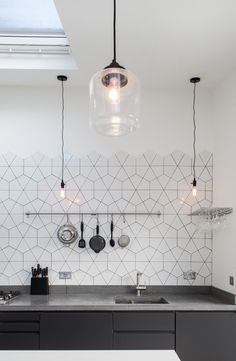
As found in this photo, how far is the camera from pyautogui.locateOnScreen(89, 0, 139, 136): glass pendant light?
1.57 m

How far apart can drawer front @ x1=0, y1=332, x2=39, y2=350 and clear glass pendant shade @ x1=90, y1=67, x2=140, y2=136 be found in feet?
6.70

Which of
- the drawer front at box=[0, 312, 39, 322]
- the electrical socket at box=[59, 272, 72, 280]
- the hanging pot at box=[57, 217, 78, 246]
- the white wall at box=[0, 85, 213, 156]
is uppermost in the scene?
the white wall at box=[0, 85, 213, 156]

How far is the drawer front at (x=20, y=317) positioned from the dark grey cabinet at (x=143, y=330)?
65 cm

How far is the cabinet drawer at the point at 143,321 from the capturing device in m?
2.96

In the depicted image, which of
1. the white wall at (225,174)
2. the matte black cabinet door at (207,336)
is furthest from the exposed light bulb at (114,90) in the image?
the matte black cabinet door at (207,336)

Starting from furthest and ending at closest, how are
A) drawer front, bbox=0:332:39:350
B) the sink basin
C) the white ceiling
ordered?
the sink basin, drawer front, bbox=0:332:39:350, the white ceiling

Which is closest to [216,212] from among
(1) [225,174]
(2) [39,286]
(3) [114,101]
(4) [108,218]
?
(1) [225,174]

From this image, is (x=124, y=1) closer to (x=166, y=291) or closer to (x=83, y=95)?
(x=83, y=95)

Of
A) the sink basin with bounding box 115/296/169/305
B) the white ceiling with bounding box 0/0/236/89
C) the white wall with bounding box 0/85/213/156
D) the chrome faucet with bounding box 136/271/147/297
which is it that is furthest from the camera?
the white wall with bounding box 0/85/213/156

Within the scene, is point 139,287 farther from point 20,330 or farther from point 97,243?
point 20,330

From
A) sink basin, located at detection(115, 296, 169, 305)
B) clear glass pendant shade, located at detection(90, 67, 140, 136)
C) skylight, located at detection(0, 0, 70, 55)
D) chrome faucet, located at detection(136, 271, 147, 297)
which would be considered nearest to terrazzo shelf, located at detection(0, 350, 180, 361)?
clear glass pendant shade, located at detection(90, 67, 140, 136)

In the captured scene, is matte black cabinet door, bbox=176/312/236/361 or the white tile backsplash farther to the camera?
the white tile backsplash

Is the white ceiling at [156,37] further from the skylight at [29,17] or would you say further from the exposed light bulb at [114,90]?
the exposed light bulb at [114,90]

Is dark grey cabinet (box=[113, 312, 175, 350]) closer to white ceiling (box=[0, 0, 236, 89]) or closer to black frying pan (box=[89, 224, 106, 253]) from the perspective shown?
black frying pan (box=[89, 224, 106, 253])
